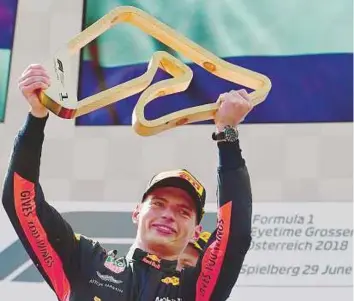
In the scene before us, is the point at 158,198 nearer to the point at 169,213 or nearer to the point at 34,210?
the point at 169,213

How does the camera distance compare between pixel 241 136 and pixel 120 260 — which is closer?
pixel 120 260

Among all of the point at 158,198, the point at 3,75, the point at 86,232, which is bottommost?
the point at 158,198

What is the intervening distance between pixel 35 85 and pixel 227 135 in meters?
0.38

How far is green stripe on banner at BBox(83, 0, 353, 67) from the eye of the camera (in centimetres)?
350

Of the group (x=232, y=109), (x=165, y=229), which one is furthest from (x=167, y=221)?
(x=232, y=109)

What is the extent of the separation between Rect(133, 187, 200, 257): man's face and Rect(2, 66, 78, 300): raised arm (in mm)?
157

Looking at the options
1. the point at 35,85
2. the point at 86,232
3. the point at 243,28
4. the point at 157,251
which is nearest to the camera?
the point at 35,85

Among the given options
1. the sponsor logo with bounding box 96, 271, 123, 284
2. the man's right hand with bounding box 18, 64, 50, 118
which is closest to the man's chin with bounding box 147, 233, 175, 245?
the sponsor logo with bounding box 96, 271, 123, 284

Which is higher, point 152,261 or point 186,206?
point 186,206

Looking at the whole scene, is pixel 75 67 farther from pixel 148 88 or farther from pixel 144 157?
pixel 148 88

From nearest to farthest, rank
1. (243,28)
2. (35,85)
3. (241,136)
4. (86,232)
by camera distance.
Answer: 1. (35,85)
2. (86,232)
3. (241,136)
4. (243,28)

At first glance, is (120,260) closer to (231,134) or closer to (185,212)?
(185,212)

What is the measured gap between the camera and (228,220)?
154 centimetres

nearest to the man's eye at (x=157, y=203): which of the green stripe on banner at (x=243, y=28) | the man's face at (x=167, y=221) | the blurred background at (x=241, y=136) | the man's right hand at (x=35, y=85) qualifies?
the man's face at (x=167, y=221)
